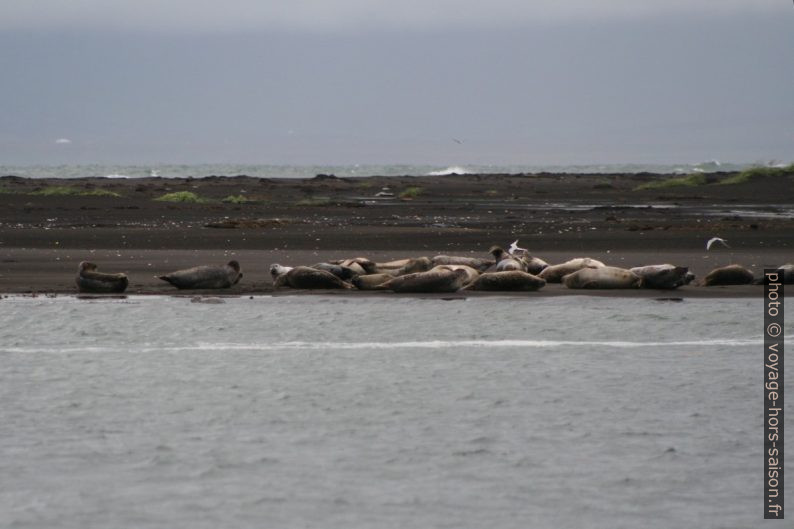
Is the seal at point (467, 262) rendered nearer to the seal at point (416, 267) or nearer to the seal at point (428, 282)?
the seal at point (416, 267)

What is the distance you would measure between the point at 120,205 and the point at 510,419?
23624 millimetres

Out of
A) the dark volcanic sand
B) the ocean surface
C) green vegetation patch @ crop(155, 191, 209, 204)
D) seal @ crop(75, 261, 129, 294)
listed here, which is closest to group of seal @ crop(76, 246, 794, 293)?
seal @ crop(75, 261, 129, 294)

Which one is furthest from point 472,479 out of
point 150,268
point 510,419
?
point 150,268

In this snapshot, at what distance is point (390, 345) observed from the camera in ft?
40.5

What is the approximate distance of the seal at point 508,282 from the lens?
15.3m

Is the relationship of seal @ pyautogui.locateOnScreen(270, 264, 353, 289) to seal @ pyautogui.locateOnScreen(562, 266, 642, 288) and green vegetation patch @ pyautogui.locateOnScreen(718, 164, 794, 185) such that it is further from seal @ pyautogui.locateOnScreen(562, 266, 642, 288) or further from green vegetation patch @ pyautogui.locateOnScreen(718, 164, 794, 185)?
green vegetation patch @ pyautogui.locateOnScreen(718, 164, 794, 185)

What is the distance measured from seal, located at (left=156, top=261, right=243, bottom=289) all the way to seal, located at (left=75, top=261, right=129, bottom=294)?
581mm

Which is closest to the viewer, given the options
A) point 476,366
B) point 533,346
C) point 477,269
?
point 476,366

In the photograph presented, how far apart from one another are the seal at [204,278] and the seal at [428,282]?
200 cm

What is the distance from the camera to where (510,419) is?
917 centimetres

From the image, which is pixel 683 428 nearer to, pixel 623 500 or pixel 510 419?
pixel 510 419

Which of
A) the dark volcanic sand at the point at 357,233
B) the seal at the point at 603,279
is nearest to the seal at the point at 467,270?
the dark volcanic sand at the point at 357,233

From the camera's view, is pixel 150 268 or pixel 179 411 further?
pixel 150 268

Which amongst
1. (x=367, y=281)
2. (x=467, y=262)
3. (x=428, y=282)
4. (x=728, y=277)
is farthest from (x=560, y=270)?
(x=367, y=281)
